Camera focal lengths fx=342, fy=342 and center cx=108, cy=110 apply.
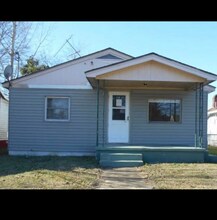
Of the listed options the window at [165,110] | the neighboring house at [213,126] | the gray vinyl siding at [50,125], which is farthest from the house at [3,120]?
the neighboring house at [213,126]

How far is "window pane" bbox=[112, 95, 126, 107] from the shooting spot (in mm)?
14461

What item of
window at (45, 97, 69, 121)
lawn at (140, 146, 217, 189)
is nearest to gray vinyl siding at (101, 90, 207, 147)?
window at (45, 97, 69, 121)

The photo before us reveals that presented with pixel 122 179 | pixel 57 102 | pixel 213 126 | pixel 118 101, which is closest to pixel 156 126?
pixel 118 101

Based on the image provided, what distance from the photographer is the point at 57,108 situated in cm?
1448

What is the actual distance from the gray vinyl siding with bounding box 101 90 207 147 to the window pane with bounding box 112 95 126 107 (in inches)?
13.3

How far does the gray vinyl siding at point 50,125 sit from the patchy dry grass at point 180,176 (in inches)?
157

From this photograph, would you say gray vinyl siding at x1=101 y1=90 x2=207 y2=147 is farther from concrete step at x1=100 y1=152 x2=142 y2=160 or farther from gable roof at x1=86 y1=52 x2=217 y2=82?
concrete step at x1=100 y1=152 x2=142 y2=160

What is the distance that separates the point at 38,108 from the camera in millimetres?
14383

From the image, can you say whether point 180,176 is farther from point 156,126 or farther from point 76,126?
point 76,126

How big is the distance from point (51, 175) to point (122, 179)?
184 cm
